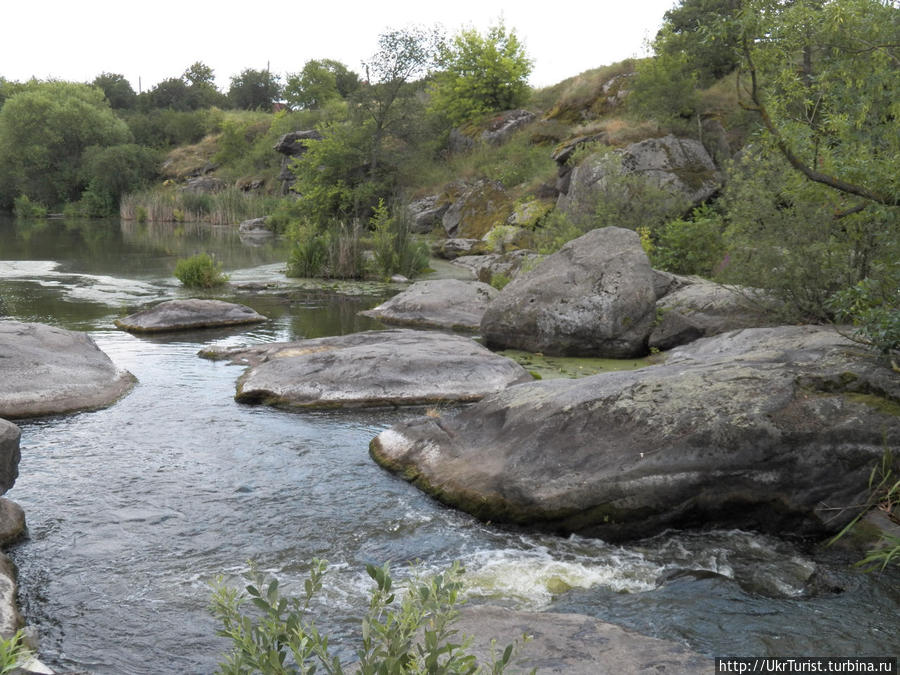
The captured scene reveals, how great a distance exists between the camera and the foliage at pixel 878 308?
5.75 m

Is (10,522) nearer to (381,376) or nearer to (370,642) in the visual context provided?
(370,642)

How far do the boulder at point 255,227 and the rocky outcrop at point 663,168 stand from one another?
73.7 ft

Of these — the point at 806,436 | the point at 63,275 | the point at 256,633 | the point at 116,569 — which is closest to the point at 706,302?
the point at 806,436

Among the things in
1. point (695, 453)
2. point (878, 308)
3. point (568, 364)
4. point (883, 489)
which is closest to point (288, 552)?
point (695, 453)

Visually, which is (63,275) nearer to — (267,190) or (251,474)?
(251,474)

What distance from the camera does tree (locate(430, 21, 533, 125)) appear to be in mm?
41125

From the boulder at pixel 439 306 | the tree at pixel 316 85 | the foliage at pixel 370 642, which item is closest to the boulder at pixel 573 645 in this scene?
the foliage at pixel 370 642

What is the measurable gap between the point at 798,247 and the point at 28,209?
5820 cm

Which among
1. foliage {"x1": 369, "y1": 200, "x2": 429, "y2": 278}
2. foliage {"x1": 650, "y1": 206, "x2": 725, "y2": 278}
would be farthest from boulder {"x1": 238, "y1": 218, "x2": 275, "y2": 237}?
foliage {"x1": 650, "y1": 206, "x2": 725, "y2": 278}

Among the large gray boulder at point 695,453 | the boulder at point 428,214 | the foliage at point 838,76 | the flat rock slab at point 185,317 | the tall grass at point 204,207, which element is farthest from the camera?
the tall grass at point 204,207

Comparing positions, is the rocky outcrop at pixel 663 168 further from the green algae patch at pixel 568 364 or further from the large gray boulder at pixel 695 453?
the large gray boulder at pixel 695 453

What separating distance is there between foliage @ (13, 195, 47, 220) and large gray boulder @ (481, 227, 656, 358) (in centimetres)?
5295

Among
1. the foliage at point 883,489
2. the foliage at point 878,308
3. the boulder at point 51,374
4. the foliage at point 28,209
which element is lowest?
the foliage at point 883,489

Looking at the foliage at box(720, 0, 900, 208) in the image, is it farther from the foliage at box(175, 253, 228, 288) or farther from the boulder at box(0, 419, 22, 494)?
the foliage at box(175, 253, 228, 288)
